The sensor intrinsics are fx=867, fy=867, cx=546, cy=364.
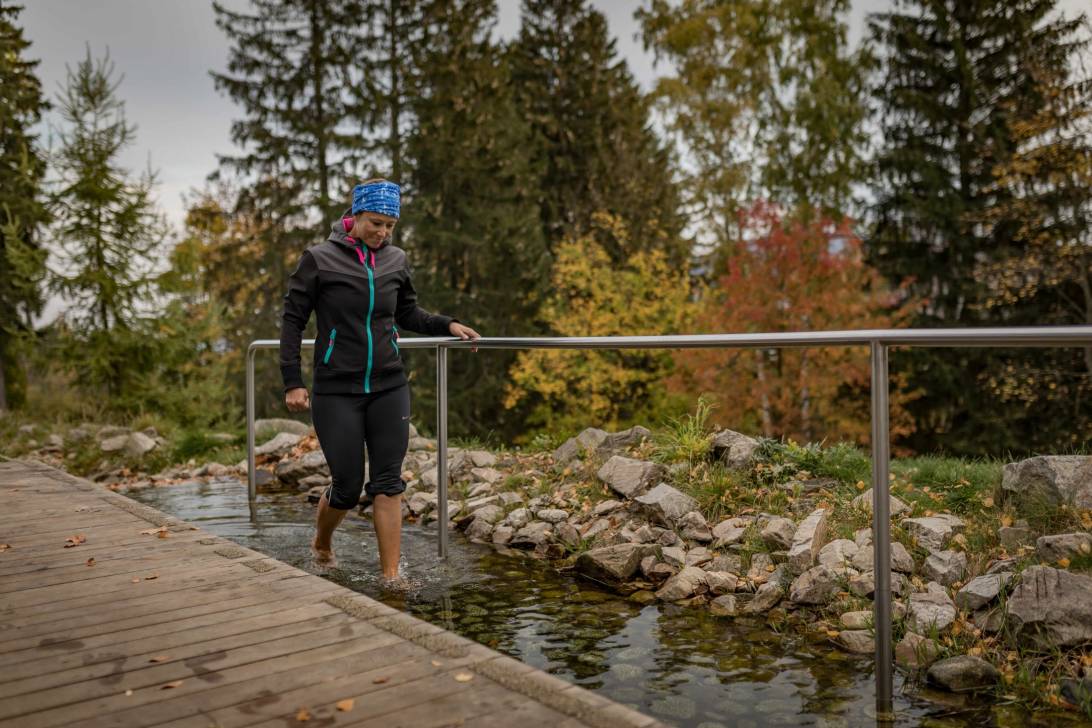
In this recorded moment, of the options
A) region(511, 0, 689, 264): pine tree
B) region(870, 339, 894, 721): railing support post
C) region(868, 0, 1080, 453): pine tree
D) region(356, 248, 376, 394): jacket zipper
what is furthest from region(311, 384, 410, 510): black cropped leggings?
region(511, 0, 689, 264): pine tree

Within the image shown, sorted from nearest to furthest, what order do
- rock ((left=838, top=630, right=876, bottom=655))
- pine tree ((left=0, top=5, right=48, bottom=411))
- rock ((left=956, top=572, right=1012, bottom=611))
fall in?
1. rock ((left=838, top=630, right=876, bottom=655))
2. rock ((left=956, top=572, right=1012, bottom=611))
3. pine tree ((left=0, top=5, right=48, bottom=411))

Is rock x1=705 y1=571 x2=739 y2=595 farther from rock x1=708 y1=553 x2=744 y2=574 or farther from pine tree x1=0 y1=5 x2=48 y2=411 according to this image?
pine tree x1=0 y1=5 x2=48 y2=411

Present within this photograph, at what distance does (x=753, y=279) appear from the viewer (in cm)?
1614

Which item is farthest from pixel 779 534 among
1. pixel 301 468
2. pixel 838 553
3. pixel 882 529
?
pixel 301 468

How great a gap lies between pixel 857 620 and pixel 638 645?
35.7 inches

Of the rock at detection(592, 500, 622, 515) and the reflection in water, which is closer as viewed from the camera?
the reflection in water

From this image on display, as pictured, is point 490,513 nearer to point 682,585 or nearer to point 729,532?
point 729,532

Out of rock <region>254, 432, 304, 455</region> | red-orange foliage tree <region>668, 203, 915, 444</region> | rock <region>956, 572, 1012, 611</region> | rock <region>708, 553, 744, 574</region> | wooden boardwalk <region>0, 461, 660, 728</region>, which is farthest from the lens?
red-orange foliage tree <region>668, 203, 915, 444</region>

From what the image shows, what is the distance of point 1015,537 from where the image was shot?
13.3 feet

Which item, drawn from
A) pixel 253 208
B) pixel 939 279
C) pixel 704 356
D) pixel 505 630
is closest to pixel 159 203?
pixel 253 208

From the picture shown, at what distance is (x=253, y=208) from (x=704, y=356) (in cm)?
1155

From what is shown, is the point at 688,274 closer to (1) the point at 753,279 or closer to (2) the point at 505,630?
(1) the point at 753,279

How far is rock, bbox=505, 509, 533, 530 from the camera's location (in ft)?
18.1

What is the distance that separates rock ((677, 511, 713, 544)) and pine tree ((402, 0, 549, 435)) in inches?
587
